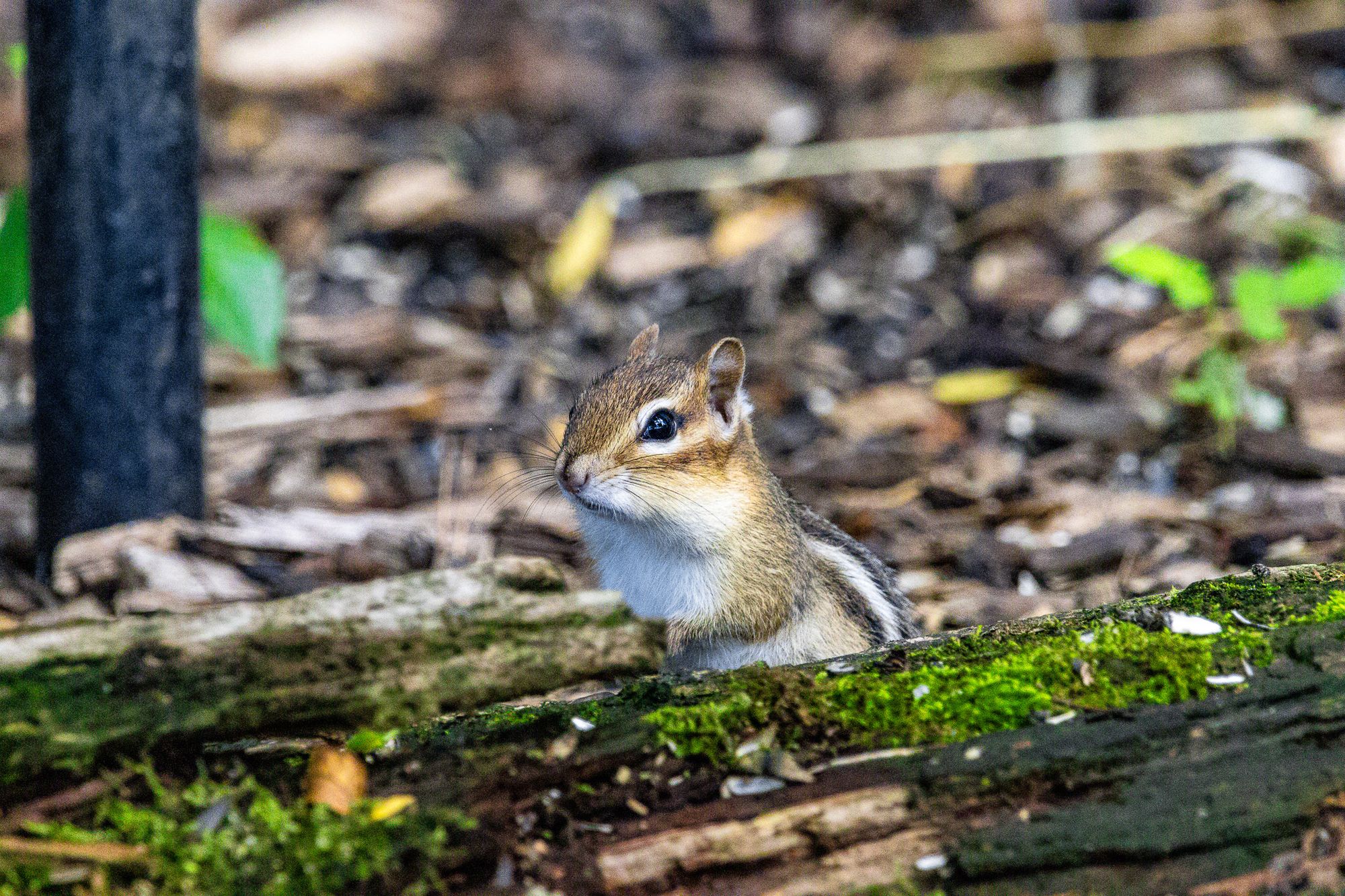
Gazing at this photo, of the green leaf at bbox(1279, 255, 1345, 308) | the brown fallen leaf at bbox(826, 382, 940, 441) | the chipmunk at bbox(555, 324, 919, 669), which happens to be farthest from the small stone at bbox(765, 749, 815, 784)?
the green leaf at bbox(1279, 255, 1345, 308)

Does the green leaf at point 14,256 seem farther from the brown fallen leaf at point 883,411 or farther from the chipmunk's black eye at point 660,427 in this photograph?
the brown fallen leaf at point 883,411

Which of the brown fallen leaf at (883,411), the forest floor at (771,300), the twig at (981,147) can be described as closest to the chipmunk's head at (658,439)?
the forest floor at (771,300)

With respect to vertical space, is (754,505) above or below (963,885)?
above

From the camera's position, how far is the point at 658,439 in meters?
3.56

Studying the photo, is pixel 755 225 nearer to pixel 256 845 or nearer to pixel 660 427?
pixel 660 427

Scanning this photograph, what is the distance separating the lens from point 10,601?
4.11m

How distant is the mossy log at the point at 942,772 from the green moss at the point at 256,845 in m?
0.09

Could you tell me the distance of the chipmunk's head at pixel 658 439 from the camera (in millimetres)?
3424

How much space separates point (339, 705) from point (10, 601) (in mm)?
2434

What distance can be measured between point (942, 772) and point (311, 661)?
42.4 inches

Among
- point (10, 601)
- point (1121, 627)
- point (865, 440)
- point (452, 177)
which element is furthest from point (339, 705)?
point (452, 177)

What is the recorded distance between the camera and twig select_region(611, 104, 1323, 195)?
696 cm

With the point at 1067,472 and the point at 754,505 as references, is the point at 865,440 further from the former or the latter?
the point at 754,505

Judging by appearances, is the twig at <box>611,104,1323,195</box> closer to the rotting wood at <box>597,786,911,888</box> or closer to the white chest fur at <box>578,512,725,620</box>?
the white chest fur at <box>578,512,725,620</box>
